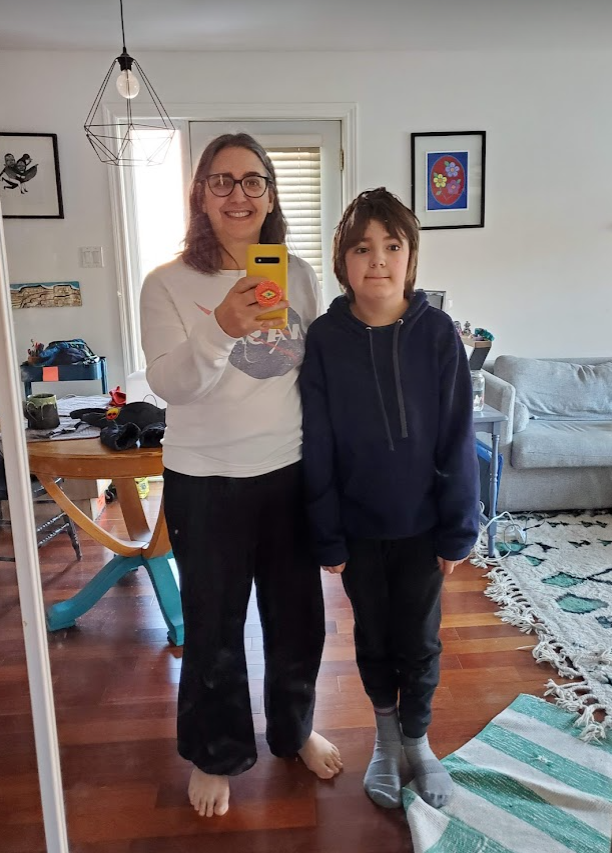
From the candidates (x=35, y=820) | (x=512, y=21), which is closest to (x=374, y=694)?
(x=35, y=820)

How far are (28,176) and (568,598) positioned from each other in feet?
5.60

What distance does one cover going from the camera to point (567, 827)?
3.51 ft

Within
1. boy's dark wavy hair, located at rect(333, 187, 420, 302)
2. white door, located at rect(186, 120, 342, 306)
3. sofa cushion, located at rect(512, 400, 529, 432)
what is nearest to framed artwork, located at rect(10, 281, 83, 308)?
white door, located at rect(186, 120, 342, 306)

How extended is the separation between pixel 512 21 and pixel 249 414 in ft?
6.62

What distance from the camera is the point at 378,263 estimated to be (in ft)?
3.10

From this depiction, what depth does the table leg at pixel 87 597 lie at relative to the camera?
Result: 1.72m

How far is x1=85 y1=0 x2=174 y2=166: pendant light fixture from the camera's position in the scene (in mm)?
2189

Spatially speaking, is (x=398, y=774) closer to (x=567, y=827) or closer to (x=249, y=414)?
(x=567, y=827)

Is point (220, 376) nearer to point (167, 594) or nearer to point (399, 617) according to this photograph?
point (399, 617)

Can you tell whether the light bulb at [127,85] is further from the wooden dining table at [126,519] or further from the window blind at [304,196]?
the wooden dining table at [126,519]

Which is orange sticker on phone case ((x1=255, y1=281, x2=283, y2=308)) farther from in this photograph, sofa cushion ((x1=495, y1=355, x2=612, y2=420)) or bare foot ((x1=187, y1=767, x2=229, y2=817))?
sofa cushion ((x1=495, y1=355, x2=612, y2=420))

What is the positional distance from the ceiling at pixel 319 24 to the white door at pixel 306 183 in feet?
1.00

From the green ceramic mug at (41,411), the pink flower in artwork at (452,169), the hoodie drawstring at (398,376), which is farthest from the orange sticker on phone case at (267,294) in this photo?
the pink flower in artwork at (452,169)

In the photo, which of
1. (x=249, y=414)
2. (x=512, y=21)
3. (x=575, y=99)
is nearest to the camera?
(x=249, y=414)
